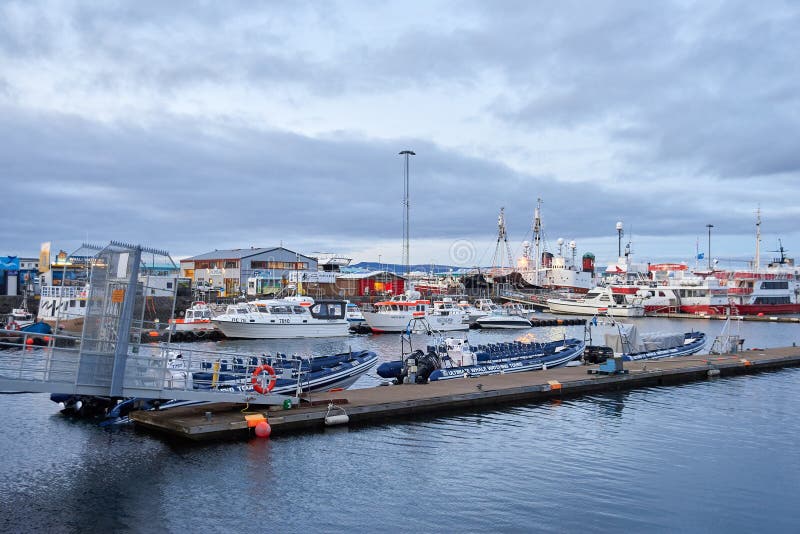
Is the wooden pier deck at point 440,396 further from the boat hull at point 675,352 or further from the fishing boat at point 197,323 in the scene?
the fishing boat at point 197,323

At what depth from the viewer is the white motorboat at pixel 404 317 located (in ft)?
197

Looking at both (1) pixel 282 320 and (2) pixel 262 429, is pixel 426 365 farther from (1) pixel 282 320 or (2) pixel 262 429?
(1) pixel 282 320

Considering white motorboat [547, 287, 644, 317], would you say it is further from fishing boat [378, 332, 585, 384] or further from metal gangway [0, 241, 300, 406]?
metal gangway [0, 241, 300, 406]

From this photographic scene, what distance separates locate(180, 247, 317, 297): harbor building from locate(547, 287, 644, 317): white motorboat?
3718 cm

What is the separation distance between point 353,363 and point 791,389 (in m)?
18.5

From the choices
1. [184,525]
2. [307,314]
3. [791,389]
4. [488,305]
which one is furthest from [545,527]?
[488,305]

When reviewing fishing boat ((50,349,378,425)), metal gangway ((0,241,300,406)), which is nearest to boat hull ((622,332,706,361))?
fishing boat ((50,349,378,425))

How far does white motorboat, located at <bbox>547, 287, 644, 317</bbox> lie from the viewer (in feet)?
307

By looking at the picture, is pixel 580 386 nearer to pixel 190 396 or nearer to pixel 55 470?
pixel 190 396

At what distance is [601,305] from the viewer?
3777 inches

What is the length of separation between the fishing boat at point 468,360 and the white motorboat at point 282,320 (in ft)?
79.5

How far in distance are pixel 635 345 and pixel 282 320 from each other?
27.3 meters

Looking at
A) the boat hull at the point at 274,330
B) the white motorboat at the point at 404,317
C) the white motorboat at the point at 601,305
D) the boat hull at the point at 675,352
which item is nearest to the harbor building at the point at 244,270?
the white motorboat at the point at 404,317

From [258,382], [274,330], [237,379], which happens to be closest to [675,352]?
[237,379]
